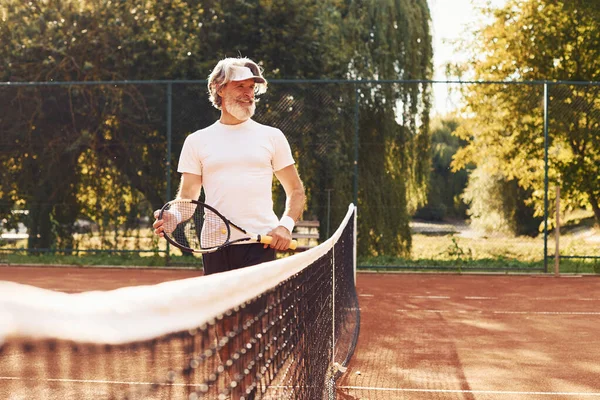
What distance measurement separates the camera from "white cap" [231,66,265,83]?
12.4ft

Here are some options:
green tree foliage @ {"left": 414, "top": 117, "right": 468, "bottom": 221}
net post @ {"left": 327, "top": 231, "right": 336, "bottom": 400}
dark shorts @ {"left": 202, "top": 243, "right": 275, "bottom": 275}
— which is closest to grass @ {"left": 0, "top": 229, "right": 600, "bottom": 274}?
green tree foliage @ {"left": 414, "top": 117, "right": 468, "bottom": 221}

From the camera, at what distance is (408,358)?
5.94 meters

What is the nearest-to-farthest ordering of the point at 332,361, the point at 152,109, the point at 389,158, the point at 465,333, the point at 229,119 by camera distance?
the point at 229,119 → the point at 332,361 → the point at 465,333 → the point at 152,109 → the point at 389,158

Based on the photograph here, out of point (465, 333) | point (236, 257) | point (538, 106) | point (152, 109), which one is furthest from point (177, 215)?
point (538, 106)

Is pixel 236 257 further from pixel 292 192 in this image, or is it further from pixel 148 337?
pixel 148 337

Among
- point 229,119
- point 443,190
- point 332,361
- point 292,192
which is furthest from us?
point 443,190

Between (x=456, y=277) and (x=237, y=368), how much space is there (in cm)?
993

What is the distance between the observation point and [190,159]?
396 cm

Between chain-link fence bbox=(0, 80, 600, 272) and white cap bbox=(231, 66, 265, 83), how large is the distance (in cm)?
796

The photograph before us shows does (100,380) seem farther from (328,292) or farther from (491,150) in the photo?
(491,150)

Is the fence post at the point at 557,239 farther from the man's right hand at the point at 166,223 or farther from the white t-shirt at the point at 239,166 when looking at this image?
the man's right hand at the point at 166,223

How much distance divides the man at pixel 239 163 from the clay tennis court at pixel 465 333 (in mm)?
1223

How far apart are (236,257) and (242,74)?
0.77 meters

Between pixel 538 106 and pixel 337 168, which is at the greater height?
pixel 538 106
